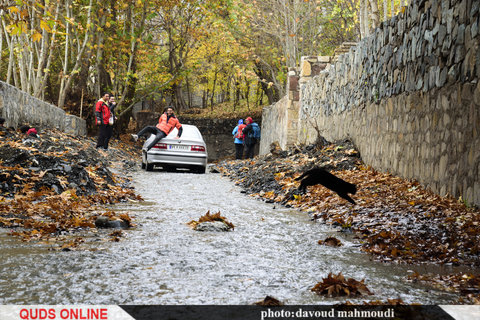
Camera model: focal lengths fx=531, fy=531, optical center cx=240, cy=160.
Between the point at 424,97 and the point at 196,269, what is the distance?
5.01 metres

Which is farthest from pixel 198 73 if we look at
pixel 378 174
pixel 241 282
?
pixel 241 282

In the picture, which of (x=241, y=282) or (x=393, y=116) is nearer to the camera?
(x=241, y=282)

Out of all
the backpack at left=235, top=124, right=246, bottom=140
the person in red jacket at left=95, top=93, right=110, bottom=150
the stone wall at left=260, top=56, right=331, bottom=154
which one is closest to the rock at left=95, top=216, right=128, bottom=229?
the person in red jacket at left=95, top=93, right=110, bottom=150

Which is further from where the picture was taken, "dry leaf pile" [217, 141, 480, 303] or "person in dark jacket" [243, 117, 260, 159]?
"person in dark jacket" [243, 117, 260, 159]

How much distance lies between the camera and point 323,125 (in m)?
15.9

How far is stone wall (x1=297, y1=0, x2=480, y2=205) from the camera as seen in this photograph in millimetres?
5992

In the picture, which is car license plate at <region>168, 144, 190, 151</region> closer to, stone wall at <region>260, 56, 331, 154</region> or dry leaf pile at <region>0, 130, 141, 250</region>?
dry leaf pile at <region>0, 130, 141, 250</region>

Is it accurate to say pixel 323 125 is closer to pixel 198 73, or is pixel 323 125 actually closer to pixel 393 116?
pixel 393 116

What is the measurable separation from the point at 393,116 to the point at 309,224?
3.50m

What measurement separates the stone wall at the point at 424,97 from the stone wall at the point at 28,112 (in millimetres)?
7562

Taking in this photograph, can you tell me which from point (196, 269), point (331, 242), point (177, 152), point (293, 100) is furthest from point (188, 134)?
point (196, 269)

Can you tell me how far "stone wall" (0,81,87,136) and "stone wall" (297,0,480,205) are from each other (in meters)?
7.56

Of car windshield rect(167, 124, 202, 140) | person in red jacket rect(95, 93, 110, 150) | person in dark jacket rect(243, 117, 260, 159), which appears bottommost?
person in dark jacket rect(243, 117, 260, 159)

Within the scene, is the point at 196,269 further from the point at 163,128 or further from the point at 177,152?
the point at 163,128
